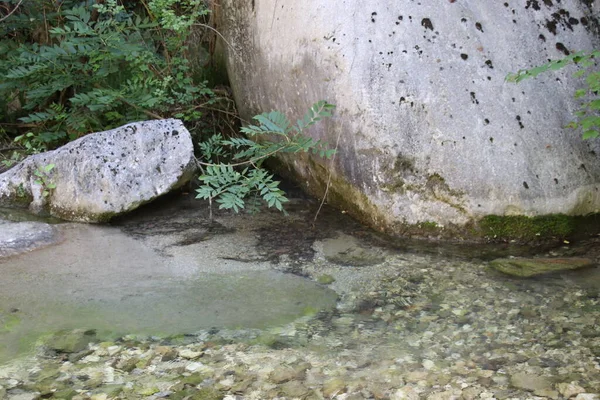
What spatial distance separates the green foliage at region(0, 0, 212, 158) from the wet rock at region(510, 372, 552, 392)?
3.38m

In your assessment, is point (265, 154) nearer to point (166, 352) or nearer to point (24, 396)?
point (166, 352)

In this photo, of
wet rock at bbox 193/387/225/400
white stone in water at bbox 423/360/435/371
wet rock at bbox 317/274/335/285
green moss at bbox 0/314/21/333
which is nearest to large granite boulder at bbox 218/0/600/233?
wet rock at bbox 317/274/335/285

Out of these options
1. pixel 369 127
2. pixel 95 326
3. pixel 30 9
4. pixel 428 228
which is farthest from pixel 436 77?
pixel 30 9

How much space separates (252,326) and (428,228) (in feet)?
4.60

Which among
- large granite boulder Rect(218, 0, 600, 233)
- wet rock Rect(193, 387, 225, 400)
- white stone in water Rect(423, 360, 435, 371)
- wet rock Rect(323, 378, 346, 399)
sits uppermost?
large granite boulder Rect(218, 0, 600, 233)

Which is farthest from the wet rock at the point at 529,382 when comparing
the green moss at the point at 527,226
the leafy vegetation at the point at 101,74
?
the leafy vegetation at the point at 101,74

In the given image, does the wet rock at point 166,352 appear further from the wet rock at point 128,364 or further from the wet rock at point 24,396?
the wet rock at point 24,396

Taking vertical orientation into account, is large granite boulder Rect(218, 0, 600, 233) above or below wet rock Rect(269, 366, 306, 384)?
above

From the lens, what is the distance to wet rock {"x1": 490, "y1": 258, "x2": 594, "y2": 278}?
342 centimetres

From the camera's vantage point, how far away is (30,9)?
560 cm

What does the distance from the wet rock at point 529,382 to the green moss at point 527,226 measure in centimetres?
141

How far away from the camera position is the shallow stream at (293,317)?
2467 millimetres

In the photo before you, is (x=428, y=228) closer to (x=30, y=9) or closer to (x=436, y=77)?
(x=436, y=77)

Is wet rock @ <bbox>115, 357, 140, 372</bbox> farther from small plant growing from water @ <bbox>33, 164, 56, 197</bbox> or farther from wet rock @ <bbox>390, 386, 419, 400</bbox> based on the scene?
small plant growing from water @ <bbox>33, 164, 56, 197</bbox>
